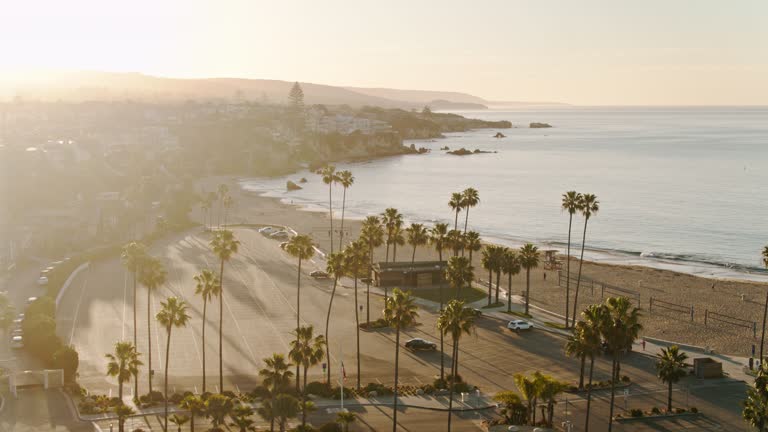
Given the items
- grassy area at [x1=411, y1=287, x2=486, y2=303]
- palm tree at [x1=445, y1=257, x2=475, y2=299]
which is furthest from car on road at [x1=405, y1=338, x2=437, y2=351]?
grassy area at [x1=411, y1=287, x2=486, y2=303]

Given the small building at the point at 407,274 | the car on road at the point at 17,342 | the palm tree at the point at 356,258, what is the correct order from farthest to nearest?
1. the small building at the point at 407,274
2. the car on road at the point at 17,342
3. the palm tree at the point at 356,258

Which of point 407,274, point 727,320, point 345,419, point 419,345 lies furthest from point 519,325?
point 345,419

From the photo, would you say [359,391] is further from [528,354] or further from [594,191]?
[594,191]

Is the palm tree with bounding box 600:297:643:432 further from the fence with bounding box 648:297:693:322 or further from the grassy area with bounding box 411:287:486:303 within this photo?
the fence with bounding box 648:297:693:322

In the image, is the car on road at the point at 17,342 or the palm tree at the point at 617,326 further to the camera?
the car on road at the point at 17,342

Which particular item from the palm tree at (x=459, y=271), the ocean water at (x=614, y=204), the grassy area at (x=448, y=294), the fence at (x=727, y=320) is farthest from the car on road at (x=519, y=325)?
the ocean water at (x=614, y=204)

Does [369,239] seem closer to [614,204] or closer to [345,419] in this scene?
[345,419]

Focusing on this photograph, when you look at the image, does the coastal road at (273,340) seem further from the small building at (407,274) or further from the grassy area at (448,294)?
the grassy area at (448,294)

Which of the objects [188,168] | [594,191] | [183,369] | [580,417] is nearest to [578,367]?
[580,417]
